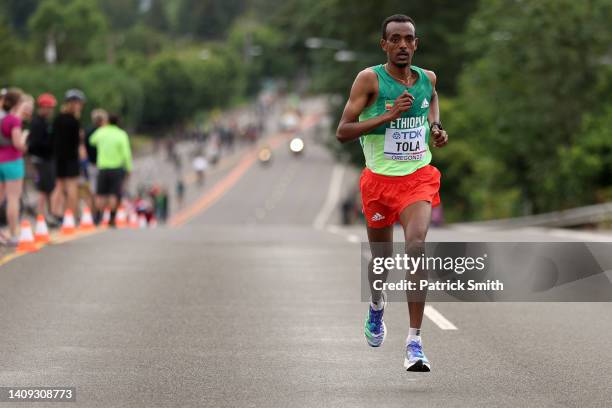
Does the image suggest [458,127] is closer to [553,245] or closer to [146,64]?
[553,245]

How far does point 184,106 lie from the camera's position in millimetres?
150375

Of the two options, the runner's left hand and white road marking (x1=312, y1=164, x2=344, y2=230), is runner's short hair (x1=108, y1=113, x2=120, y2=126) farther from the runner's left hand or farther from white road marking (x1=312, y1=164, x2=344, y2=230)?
white road marking (x1=312, y1=164, x2=344, y2=230)

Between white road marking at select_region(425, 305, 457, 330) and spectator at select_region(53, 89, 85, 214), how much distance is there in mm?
9840

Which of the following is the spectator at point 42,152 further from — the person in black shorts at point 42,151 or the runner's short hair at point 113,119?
the runner's short hair at point 113,119

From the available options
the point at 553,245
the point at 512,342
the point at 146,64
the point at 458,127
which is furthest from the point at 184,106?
the point at 512,342

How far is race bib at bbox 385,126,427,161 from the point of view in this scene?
929 cm

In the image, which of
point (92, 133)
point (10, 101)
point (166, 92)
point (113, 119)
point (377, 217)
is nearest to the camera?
point (377, 217)

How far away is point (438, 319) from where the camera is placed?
40.0 ft

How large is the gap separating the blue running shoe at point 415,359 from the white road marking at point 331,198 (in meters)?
58.6

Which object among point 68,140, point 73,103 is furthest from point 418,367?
point 73,103

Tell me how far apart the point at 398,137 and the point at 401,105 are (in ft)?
1.07

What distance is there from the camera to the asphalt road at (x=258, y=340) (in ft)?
28.0

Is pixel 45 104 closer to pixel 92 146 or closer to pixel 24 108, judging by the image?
pixel 24 108

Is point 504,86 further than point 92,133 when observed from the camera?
Yes
